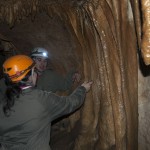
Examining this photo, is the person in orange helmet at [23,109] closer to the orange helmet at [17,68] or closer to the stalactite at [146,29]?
the orange helmet at [17,68]

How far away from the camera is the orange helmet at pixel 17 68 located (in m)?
2.97

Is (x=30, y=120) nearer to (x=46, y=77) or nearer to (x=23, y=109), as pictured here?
(x=23, y=109)

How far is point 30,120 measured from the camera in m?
2.96

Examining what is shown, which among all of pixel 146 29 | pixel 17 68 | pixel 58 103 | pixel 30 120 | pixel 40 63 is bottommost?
pixel 30 120

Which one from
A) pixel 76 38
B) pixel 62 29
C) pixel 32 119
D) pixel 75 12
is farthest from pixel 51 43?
pixel 32 119

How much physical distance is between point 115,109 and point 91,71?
3.11ft

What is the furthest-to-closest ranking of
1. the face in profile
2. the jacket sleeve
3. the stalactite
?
the face in profile, the jacket sleeve, the stalactite

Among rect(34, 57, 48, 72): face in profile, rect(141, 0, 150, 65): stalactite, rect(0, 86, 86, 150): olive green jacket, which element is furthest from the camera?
rect(34, 57, 48, 72): face in profile

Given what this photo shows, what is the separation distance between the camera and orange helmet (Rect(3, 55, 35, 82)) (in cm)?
297

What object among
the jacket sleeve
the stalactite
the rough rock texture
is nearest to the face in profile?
the rough rock texture

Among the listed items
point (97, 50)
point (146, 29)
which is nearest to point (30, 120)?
point (97, 50)

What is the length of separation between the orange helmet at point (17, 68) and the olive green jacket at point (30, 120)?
0.59 ft

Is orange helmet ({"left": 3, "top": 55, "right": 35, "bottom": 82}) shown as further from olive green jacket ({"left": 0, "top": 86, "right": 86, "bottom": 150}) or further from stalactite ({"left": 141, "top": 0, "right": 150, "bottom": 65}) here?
stalactite ({"left": 141, "top": 0, "right": 150, "bottom": 65})

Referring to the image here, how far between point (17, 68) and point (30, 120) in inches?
22.8
